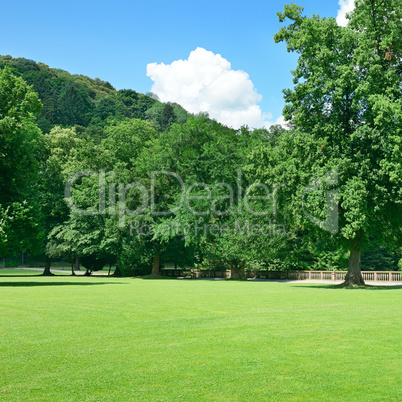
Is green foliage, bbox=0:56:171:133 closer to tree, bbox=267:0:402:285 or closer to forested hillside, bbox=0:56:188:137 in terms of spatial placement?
forested hillside, bbox=0:56:188:137

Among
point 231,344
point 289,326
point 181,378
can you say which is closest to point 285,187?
point 289,326

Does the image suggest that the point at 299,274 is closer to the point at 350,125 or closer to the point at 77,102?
the point at 350,125

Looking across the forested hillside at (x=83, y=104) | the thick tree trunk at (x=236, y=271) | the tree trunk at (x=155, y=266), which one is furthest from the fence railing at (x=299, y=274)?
the forested hillside at (x=83, y=104)

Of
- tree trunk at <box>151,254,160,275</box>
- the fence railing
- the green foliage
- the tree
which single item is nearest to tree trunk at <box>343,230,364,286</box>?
the tree

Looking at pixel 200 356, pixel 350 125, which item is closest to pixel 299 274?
pixel 350 125

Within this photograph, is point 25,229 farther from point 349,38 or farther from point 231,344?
point 231,344

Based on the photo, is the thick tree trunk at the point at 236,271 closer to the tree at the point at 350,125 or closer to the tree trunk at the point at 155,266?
the tree trunk at the point at 155,266

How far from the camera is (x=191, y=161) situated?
5112 centimetres

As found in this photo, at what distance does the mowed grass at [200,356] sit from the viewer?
21.7 ft

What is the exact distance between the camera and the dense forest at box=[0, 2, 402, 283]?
104ft

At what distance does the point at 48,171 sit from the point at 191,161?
21.5 meters

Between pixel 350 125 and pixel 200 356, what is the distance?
28.6 meters

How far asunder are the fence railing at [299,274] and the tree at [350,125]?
13138 millimetres

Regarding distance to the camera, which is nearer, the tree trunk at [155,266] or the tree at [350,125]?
the tree at [350,125]
